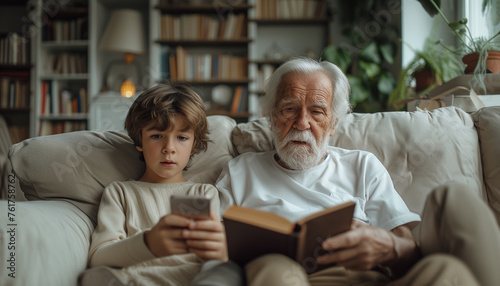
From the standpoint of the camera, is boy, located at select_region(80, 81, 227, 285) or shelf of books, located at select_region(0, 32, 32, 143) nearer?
boy, located at select_region(80, 81, 227, 285)

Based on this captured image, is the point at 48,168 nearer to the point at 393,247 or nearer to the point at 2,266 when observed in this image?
the point at 2,266

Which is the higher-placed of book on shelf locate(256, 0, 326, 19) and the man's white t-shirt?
book on shelf locate(256, 0, 326, 19)

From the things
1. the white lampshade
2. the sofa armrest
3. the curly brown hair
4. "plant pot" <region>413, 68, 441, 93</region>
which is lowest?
the sofa armrest

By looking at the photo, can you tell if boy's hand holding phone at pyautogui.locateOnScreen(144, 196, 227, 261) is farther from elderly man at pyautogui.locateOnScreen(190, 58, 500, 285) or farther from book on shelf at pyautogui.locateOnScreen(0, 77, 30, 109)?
book on shelf at pyautogui.locateOnScreen(0, 77, 30, 109)

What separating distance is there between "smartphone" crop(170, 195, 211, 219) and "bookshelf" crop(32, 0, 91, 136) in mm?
3483

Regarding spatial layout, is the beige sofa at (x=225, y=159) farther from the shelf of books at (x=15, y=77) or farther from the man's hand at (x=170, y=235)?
the shelf of books at (x=15, y=77)

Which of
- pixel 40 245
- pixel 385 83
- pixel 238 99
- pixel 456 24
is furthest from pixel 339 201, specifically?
pixel 238 99

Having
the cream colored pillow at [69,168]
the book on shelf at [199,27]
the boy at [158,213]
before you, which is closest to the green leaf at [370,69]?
the book on shelf at [199,27]

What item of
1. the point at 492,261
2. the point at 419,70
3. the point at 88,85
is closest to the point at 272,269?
the point at 492,261

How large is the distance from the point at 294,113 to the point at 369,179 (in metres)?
0.33

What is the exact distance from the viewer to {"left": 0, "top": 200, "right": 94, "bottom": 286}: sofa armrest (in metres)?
0.90

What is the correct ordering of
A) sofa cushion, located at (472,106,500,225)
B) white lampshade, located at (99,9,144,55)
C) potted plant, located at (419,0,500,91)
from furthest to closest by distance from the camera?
white lampshade, located at (99,9,144,55)
potted plant, located at (419,0,500,91)
sofa cushion, located at (472,106,500,225)

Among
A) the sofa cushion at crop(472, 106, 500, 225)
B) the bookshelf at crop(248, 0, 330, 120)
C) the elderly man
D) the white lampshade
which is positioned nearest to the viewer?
the elderly man

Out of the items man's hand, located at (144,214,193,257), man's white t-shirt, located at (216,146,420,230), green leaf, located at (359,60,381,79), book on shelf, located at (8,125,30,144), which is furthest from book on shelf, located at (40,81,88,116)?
man's hand, located at (144,214,193,257)
